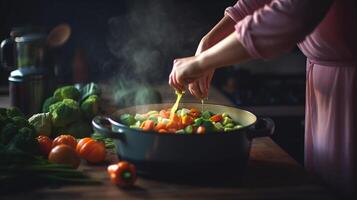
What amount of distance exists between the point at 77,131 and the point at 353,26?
1017 millimetres

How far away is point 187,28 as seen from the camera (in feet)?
10.3

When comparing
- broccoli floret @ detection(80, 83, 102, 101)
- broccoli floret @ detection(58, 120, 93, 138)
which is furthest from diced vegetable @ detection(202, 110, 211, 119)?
broccoli floret @ detection(80, 83, 102, 101)

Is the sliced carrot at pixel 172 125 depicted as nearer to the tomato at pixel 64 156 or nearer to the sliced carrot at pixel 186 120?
the sliced carrot at pixel 186 120

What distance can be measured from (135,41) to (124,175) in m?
1.99

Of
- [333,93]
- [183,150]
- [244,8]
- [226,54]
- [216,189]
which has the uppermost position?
[244,8]

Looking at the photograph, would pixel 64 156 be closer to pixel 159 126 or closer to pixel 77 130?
pixel 159 126

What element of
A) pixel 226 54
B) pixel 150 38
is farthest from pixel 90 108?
pixel 150 38

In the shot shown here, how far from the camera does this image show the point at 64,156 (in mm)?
1361

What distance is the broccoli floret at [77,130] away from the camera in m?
1.82

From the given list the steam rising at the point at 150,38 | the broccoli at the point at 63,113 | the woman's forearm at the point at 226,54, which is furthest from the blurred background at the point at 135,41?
the woman's forearm at the point at 226,54

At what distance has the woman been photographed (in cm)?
112

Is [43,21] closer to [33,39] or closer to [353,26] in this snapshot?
[33,39]

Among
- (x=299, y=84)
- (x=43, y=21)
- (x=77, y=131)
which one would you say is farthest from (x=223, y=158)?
(x=43, y=21)

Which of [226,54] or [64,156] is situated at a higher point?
[226,54]
